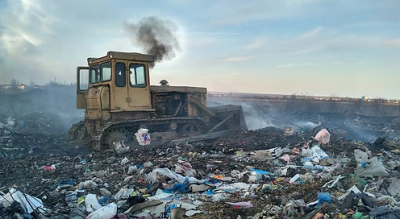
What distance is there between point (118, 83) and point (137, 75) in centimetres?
68

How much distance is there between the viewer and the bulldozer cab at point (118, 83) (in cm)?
880

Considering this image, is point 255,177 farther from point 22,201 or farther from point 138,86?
point 138,86

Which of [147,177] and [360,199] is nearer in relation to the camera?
[360,199]

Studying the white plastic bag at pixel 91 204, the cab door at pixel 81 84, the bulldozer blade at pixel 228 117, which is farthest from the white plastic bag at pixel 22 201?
the bulldozer blade at pixel 228 117

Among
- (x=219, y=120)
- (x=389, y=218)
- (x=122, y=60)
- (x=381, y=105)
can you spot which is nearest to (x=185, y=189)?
(x=389, y=218)

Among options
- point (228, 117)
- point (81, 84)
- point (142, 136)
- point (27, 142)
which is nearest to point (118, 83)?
point (142, 136)

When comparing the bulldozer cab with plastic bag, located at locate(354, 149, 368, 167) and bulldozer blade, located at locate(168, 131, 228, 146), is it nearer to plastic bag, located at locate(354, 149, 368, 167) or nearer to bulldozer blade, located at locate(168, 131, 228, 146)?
bulldozer blade, located at locate(168, 131, 228, 146)

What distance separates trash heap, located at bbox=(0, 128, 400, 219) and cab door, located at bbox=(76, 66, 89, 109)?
268cm

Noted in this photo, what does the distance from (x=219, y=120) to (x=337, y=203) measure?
7.87m

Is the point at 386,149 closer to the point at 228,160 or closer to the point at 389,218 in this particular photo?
the point at 228,160

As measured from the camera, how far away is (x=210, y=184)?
5305 millimetres

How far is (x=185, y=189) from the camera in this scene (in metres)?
5.09

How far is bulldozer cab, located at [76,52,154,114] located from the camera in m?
8.80

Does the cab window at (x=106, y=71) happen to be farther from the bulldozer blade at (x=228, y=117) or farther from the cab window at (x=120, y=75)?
the bulldozer blade at (x=228, y=117)
